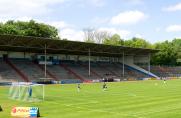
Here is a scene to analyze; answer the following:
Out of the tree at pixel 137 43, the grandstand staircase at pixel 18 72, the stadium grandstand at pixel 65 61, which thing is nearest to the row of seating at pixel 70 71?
the stadium grandstand at pixel 65 61

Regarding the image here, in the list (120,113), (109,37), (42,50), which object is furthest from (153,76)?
(120,113)

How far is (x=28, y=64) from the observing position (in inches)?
3258

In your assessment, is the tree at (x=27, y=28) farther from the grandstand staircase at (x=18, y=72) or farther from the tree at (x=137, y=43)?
the tree at (x=137, y=43)

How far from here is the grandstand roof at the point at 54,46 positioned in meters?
71.0

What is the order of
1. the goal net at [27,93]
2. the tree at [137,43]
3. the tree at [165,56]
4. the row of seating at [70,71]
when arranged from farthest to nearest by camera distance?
1. the tree at [165,56]
2. the tree at [137,43]
3. the row of seating at [70,71]
4. the goal net at [27,93]

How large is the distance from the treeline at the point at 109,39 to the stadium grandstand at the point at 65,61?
14907 mm

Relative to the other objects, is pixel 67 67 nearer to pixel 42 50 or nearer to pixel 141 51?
pixel 42 50

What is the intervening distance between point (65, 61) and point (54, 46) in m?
13.5

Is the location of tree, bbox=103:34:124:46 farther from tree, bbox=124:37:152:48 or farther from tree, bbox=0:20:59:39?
tree, bbox=0:20:59:39

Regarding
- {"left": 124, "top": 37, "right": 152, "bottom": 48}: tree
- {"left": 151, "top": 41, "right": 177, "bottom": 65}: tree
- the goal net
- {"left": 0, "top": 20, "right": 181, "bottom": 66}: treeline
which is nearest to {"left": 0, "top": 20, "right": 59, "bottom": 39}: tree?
{"left": 0, "top": 20, "right": 181, "bottom": 66}: treeline

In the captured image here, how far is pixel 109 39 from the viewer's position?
149875 mm

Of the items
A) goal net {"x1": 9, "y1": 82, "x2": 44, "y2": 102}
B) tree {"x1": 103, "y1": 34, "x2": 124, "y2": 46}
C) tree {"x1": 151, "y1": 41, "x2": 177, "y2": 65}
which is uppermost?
tree {"x1": 103, "y1": 34, "x2": 124, "y2": 46}

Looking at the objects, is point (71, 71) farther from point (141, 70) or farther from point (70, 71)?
point (141, 70)

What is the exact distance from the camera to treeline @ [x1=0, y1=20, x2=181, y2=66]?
101 metres
